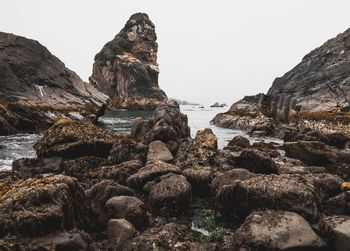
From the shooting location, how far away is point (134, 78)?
472ft

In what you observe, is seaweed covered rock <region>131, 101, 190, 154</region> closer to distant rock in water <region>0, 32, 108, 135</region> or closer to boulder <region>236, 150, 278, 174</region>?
boulder <region>236, 150, 278, 174</region>

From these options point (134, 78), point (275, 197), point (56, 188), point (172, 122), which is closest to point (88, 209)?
point (56, 188)

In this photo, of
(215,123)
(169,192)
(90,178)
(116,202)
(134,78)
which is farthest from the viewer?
(134,78)

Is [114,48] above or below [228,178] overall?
above

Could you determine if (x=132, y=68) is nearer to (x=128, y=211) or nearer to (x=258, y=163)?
(x=258, y=163)

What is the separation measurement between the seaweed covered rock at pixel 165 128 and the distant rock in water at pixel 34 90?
1729cm

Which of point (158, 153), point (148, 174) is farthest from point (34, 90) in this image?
point (148, 174)

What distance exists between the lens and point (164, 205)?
13.4 metres

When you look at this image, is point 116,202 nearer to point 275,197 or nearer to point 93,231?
point 93,231

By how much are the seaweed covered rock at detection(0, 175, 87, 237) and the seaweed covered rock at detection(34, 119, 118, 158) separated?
34.4 ft

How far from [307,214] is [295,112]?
59913 millimetres

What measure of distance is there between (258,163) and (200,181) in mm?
4469

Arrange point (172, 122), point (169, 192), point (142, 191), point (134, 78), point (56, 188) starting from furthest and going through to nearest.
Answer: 1. point (134, 78)
2. point (172, 122)
3. point (142, 191)
4. point (169, 192)
5. point (56, 188)

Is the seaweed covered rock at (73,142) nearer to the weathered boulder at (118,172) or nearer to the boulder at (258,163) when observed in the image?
the weathered boulder at (118,172)
